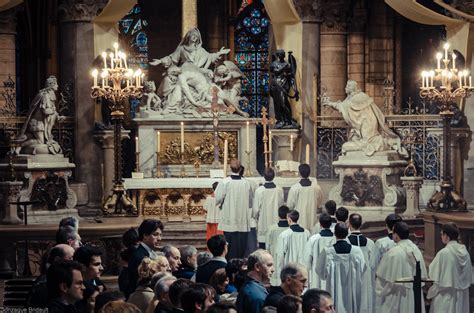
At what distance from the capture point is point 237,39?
3606cm

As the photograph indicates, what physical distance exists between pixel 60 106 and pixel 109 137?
1.54 m

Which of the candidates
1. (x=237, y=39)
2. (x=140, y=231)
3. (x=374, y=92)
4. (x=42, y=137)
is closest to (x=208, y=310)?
(x=140, y=231)

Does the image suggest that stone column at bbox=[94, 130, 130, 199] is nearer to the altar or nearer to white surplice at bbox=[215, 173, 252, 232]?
the altar

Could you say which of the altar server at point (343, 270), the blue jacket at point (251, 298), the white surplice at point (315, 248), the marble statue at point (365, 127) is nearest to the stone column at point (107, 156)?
the marble statue at point (365, 127)

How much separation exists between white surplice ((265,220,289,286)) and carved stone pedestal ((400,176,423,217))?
5585 mm

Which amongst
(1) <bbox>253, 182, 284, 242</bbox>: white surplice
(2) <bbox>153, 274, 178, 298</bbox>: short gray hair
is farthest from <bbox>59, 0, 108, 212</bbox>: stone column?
(2) <bbox>153, 274, 178, 298</bbox>: short gray hair

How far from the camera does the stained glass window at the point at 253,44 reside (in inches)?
1407

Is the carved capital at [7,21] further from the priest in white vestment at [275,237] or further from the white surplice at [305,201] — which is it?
the priest in white vestment at [275,237]

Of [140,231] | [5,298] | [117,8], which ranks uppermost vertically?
[117,8]

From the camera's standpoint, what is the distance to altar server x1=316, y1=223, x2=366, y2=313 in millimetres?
15016

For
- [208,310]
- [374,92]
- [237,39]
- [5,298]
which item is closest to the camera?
[208,310]

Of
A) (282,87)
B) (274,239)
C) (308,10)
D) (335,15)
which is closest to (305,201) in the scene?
(274,239)

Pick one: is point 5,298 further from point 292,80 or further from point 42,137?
point 292,80

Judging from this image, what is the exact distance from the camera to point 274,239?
18.4 meters
